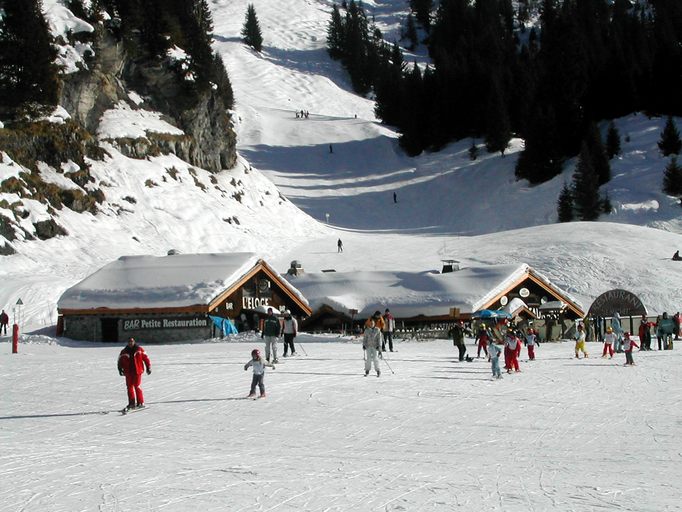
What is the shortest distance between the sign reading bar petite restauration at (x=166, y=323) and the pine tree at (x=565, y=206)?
3786cm

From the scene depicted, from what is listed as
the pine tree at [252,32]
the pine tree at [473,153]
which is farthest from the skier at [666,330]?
the pine tree at [252,32]

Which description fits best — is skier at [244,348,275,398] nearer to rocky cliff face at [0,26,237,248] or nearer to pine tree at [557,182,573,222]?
rocky cliff face at [0,26,237,248]

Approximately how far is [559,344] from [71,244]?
24.5 metres

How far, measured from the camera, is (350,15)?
138375 mm

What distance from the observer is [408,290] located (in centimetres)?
3625

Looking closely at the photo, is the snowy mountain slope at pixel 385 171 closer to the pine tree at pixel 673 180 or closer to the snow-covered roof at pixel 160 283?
the pine tree at pixel 673 180

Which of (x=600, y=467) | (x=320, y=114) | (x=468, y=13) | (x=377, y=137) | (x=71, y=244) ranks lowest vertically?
(x=600, y=467)

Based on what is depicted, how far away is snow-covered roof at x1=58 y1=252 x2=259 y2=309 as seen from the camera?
Result: 3050 cm

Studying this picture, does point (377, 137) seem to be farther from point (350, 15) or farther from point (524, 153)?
point (350, 15)

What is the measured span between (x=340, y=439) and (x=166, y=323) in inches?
763

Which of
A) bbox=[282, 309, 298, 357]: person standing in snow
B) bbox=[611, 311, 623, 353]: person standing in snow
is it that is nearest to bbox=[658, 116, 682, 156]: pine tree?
bbox=[611, 311, 623, 353]: person standing in snow

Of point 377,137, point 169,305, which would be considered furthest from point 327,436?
point 377,137

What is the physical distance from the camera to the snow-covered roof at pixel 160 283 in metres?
30.5

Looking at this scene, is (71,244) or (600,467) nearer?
(600,467)
